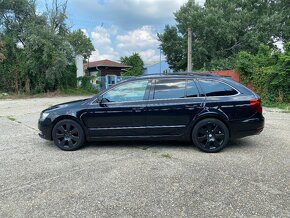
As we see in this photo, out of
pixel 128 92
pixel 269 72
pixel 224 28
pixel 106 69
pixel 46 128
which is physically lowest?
pixel 46 128

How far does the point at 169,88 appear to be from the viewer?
5.89 m

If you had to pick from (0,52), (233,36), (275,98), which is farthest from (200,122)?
(233,36)

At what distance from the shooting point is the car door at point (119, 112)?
5.80 meters

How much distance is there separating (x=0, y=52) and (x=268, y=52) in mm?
19383

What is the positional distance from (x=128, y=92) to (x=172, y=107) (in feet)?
3.16

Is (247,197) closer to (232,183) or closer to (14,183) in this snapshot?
(232,183)

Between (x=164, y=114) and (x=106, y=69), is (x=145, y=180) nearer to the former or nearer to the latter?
(x=164, y=114)

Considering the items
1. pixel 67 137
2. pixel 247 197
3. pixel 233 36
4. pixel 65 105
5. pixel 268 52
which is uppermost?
pixel 233 36

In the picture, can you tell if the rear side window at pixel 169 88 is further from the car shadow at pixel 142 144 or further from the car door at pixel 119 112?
the car shadow at pixel 142 144

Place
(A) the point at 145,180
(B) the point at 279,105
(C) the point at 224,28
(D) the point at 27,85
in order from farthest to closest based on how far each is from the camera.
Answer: (C) the point at 224,28
(D) the point at 27,85
(B) the point at 279,105
(A) the point at 145,180

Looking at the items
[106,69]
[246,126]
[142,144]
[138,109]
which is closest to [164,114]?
[138,109]

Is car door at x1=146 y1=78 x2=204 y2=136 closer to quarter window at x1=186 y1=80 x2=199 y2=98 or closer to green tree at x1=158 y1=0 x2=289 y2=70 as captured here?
quarter window at x1=186 y1=80 x2=199 y2=98

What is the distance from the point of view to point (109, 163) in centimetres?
511

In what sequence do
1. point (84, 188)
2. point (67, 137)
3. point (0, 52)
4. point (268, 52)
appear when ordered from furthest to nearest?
1. point (0, 52)
2. point (268, 52)
3. point (67, 137)
4. point (84, 188)
